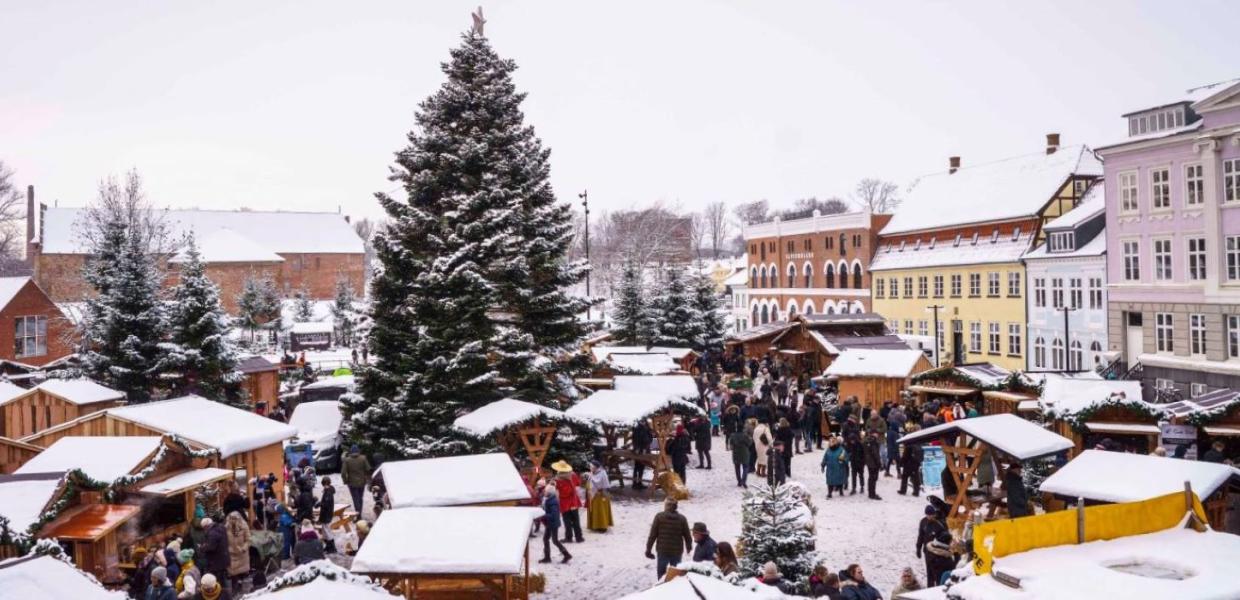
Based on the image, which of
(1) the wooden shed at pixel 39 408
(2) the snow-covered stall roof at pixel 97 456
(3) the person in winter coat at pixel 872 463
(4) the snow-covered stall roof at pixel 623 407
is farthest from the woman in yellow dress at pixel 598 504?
(1) the wooden shed at pixel 39 408

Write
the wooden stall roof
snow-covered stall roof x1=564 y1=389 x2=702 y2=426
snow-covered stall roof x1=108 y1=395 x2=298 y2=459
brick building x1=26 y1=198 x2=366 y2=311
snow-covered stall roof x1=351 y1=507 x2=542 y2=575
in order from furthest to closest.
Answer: brick building x1=26 y1=198 x2=366 y2=311 → snow-covered stall roof x1=564 y1=389 x2=702 y2=426 → snow-covered stall roof x1=108 y1=395 x2=298 y2=459 → the wooden stall roof → snow-covered stall roof x1=351 y1=507 x2=542 y2=575

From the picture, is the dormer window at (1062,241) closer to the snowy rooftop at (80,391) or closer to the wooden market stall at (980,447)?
the wooden market stall at (980,447)

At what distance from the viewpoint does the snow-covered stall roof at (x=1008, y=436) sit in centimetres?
1545

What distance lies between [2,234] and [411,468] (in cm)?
7166

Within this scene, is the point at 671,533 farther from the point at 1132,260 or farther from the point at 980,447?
the point at 1132,260

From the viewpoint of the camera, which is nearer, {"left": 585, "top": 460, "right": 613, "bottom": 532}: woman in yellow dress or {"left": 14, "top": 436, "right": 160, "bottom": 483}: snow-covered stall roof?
{"left": 14, "top": 436, "right": 160, "bottom": 483}: snow-covered stall roof

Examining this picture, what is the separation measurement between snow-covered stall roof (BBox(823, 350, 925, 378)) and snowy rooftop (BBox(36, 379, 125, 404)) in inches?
793

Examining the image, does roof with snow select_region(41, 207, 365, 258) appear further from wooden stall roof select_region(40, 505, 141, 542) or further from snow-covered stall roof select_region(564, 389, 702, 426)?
wooden stall roof select_region(40, 505, 141, 542)

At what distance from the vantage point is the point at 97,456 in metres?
14.5

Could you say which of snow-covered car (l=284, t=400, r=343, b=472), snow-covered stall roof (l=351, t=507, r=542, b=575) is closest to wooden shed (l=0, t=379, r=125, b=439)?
snow-covered car (l=284, t=400, r=343, b=472)

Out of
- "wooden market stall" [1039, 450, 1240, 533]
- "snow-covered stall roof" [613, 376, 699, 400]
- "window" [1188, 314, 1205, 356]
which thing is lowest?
"wooden market stall" [1039, 450, 1240, 533]

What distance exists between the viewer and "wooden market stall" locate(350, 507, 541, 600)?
1042cm

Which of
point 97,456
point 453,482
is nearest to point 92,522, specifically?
point 97,456

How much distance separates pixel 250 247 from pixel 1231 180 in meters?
79.4
